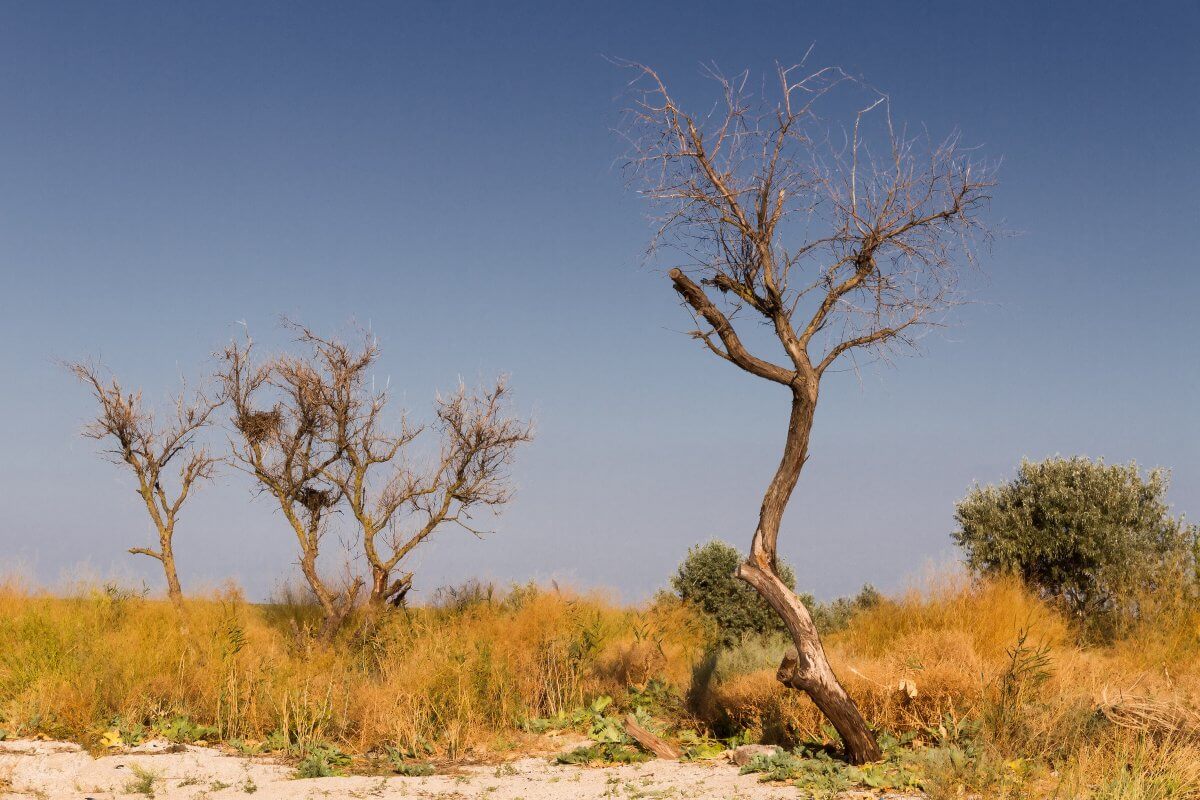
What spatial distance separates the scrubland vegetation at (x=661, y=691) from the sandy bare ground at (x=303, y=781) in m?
0.44

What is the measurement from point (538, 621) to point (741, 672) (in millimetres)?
3728

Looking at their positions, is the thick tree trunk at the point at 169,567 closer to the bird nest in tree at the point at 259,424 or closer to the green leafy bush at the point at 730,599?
the bird nest in tree at the point at 259,424

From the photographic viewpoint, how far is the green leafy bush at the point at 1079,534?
15.8m

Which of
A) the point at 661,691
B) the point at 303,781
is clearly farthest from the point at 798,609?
the point at 303,781

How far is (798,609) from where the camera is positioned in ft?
29.3

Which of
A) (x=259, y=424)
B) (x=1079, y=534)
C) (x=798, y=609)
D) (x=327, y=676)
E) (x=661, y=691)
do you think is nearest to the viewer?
(x=798, y=609)

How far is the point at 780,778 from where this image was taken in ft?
27.2

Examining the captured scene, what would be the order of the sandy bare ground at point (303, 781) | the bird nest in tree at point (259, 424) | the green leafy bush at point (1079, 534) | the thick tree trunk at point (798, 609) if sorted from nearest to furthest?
the sandy bare ground at point (303, 781) < the thick tree trunk at point (798, 609) < the green leafy bush at point (1079, 534) < the bird nest in tree at point (259, 424)

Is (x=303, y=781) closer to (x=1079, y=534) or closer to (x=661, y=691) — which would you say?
(x=661, y=691)

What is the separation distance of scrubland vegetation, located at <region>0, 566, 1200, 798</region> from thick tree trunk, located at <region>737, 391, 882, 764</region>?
0.33 metres

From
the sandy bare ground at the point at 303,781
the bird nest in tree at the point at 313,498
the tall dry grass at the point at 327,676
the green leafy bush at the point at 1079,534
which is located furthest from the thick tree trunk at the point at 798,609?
the bird nest in tree at the point at 313,498

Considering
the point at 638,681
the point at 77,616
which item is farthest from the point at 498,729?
the point at 77,616

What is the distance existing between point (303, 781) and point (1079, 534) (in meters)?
13.0

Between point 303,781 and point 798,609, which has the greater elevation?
point 798,609
